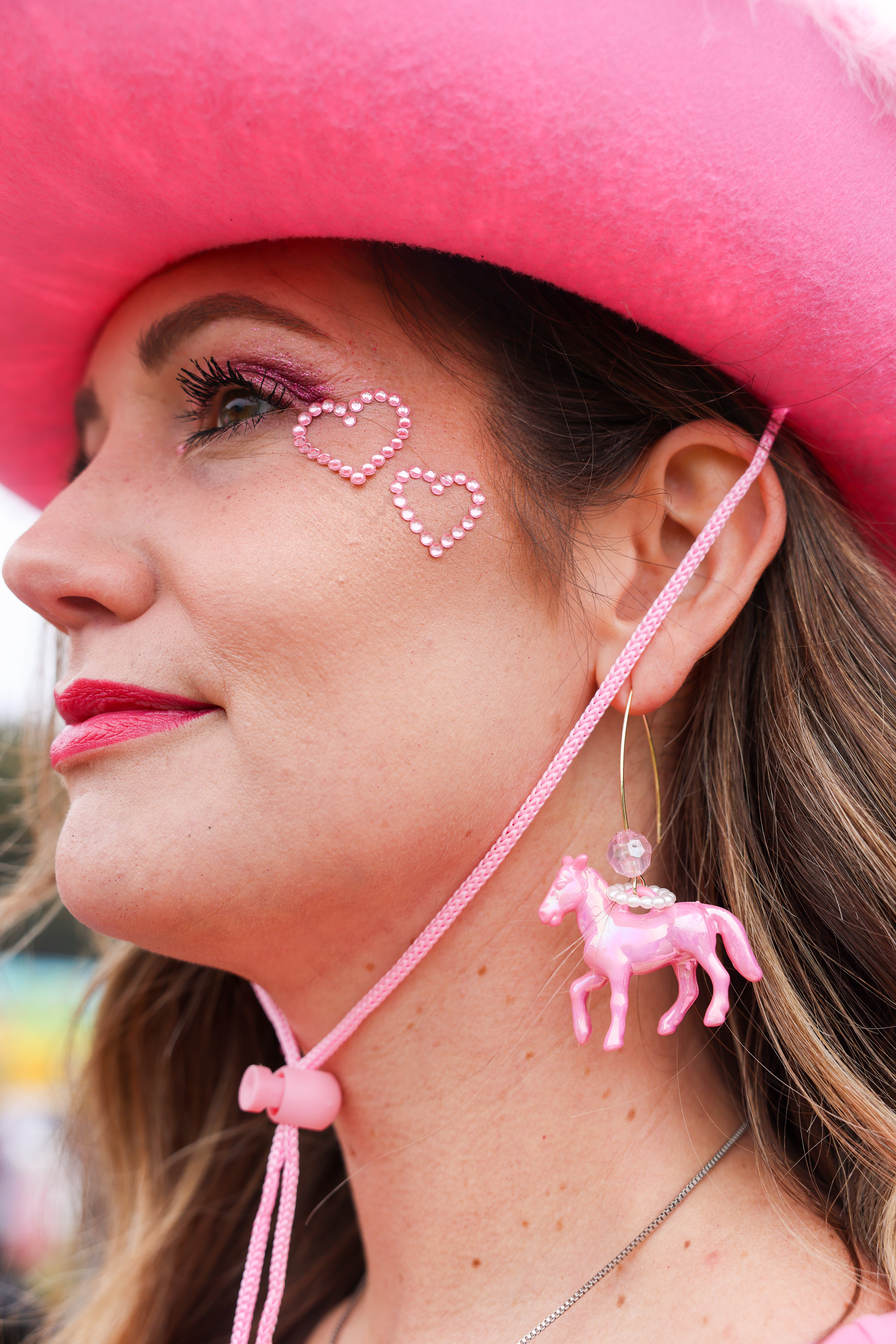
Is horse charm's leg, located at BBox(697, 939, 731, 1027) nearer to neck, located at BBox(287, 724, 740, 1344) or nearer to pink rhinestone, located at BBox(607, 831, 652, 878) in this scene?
pink rhinestone, located at BBox(607, 831, 652, 878)

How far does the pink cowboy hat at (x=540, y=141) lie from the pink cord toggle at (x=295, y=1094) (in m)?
1.38

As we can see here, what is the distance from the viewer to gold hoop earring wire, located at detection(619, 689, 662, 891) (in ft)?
5.43

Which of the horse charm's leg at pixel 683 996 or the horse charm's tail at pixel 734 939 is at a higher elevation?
the horse charm's tail at pixel 734 939

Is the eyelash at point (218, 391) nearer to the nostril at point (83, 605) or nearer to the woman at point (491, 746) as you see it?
the woman at point (491, 746)

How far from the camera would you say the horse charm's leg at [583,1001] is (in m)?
1.45

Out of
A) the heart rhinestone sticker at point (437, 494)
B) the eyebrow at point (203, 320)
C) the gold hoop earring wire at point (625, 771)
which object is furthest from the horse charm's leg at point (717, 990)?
the eyebrow at point (203, 320)

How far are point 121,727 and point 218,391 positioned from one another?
1.91ft

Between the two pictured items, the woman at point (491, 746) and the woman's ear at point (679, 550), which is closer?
the woman at point (491, 746)

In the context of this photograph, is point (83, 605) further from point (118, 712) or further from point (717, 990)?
point (717, 990)

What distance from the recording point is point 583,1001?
147cm

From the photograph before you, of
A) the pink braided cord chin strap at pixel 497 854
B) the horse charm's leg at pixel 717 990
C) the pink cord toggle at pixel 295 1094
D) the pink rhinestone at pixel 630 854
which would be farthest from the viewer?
the pink cord toggle at pixel 295 1094

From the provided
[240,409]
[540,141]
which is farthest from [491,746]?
[540,141]

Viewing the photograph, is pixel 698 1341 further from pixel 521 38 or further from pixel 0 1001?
pixel 0 1001

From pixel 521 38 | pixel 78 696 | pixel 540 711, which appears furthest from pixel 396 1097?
pixel 521 38
